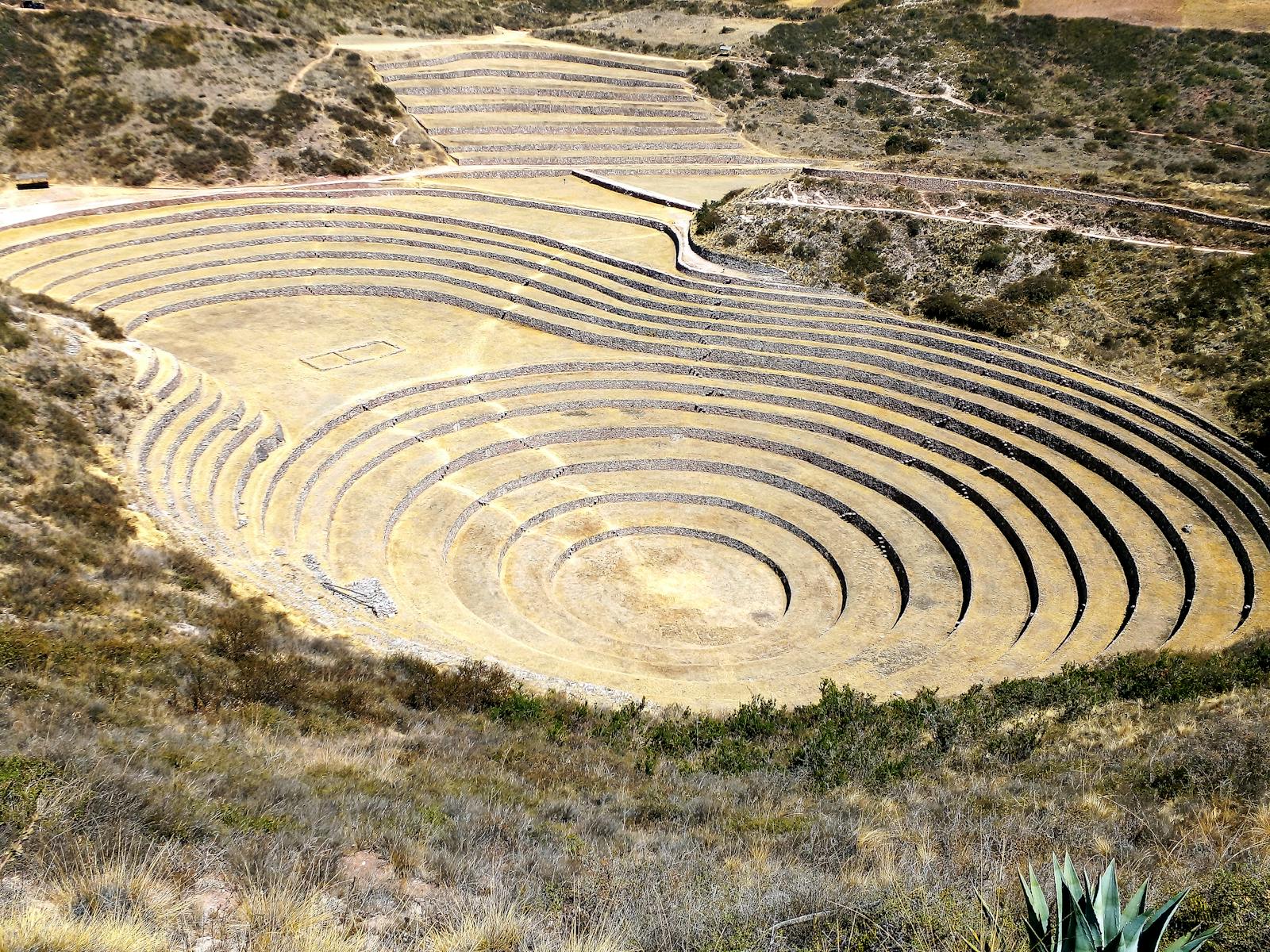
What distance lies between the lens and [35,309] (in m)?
24.0

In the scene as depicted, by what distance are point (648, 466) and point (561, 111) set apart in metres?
31.3

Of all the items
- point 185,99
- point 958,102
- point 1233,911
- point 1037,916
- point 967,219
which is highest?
point 958,102

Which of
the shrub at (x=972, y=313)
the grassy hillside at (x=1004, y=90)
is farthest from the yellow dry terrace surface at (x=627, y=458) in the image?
the grassy hillside at (x=1004, y=90)

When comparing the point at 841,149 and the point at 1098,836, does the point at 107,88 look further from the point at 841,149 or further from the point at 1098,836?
the point at 1098,836

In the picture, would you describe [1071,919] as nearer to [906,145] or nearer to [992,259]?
[992,259]

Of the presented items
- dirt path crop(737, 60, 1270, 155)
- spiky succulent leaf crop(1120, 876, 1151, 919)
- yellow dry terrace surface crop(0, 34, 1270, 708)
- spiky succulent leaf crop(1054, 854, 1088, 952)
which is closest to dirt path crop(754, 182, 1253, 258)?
yellow dry terrace surface crop(0, 34, 1270, 708)

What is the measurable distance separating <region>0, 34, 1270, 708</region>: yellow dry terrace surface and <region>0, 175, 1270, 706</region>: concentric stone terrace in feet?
0.30

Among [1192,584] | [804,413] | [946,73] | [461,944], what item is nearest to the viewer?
[461,944]

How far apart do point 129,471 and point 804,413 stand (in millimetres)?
17897

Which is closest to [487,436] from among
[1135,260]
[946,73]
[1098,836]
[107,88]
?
[1098,836]

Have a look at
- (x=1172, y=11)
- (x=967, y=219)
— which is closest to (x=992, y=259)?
(x=967, y=219)

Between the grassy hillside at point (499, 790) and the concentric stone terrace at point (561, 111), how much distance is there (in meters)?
34.1

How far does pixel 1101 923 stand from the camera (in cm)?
549

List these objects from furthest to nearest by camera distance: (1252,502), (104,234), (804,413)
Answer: (104,234) → (804,413) → (1252,502)
